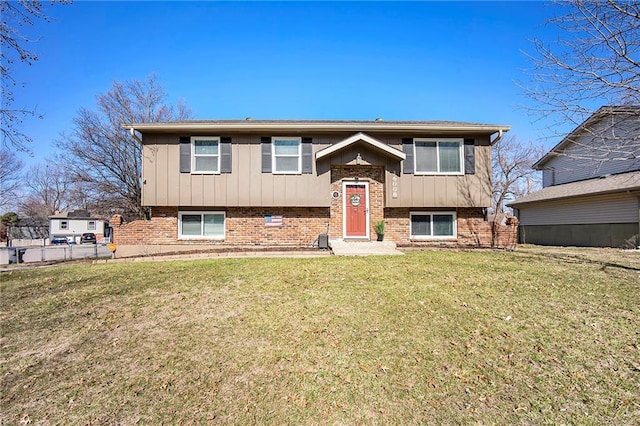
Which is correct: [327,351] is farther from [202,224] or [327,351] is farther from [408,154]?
[408,154]

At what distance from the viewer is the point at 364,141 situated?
36.6 feet

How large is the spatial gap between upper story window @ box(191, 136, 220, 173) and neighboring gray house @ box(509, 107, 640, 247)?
454 inches

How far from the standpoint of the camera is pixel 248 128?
10969 millimetres

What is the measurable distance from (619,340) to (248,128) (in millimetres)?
10355

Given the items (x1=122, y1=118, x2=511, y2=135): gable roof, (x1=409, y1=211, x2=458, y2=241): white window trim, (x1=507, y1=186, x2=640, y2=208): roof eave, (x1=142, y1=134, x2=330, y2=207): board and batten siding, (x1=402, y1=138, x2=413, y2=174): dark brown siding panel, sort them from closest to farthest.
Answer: (x1=122, y1=118, x2=511, y2=135): gable roof → (x1=142, y1=134, x2=330, y2=207): board and batten siding → (x1=402, y1=138, x2=413, y2=174): dark brown siding panel → (x1=409, y1=211, x2=458, y2=241): white window trim → (x1=507, y1=186, x2=640, y2=208): roof eave

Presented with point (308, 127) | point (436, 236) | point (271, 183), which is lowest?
point (436, 236)

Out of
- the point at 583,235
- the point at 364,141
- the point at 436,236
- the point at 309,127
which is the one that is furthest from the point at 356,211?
the point at 583,235

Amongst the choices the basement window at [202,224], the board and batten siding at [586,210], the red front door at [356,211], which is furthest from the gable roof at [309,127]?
the board and batten siding at [586,210]

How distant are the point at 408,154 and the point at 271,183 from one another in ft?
16.5

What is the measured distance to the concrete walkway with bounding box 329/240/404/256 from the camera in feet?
30.7

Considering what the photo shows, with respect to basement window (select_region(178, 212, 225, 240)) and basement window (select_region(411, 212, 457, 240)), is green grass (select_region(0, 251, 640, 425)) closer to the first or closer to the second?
basement window (select_region(178, 212, 225, 240))

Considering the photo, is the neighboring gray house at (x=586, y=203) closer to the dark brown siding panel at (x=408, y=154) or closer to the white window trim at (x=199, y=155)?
the dark brown siding panel at (x=408, y=154)

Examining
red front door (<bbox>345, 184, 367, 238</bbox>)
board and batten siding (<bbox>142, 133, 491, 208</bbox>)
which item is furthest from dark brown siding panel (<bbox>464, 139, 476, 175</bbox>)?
red front door (<bbox>345, 184, 367, 238</bbox>)

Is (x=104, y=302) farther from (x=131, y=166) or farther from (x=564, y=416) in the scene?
(x=131, y=166)
